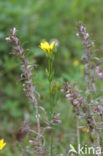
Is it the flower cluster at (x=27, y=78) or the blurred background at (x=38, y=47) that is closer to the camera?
the flower cluster at (x=27, y=78)

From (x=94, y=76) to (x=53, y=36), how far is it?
229cm

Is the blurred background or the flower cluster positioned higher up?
the blurred background

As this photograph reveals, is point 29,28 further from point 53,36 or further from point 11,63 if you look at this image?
point 11,63

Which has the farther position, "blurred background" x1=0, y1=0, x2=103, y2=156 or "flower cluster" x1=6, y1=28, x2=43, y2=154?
"blurred background" x1=0, y1=0, x2=103, y2=156

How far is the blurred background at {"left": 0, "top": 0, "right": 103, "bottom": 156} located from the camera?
2225 mm

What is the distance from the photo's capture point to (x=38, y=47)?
124 inches

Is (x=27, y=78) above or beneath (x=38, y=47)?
beneath

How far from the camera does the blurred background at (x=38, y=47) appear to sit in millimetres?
2225

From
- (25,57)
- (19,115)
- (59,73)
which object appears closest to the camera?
(25,57)

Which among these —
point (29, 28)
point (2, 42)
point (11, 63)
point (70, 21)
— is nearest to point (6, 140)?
point (11, 63)

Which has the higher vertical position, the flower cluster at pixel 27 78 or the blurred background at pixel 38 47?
the blurred background at pixel 38 47

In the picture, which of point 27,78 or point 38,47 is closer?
point 27,78

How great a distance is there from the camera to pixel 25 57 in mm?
1131

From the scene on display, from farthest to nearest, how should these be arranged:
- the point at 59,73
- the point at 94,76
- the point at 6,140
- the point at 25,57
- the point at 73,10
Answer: the point at 73,10 → the point at 59,73 → the point at 6,140 → the point at 94,76 → the point at 25,57
